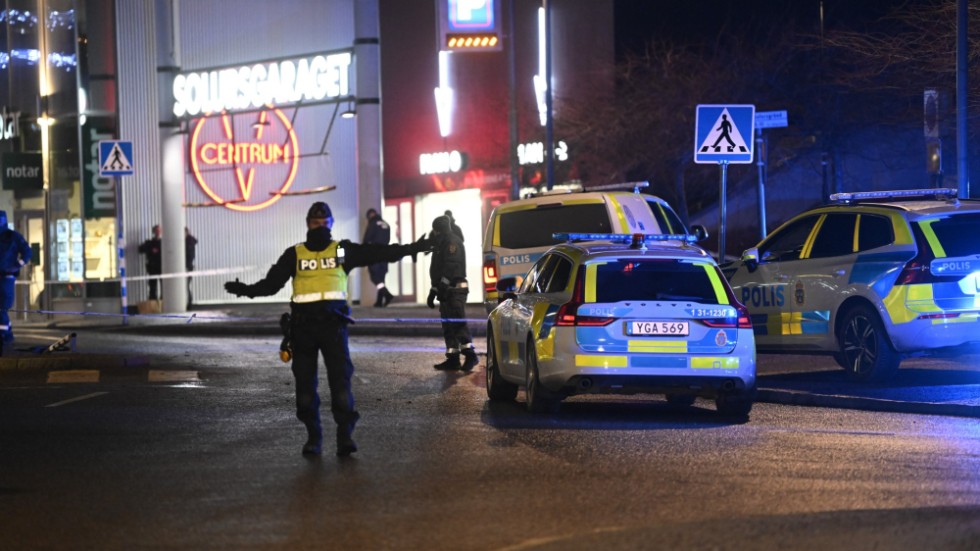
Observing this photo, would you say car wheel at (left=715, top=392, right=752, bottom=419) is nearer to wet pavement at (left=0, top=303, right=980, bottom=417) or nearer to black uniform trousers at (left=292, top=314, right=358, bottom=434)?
wet pavement at (left=0, top=303, right=980, bottom=417)

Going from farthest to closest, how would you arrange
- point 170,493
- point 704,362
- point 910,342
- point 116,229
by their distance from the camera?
1. point 116,229
2. point 910,342
3. point 704,362
4. point 170,493

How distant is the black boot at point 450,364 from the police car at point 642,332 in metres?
5.14

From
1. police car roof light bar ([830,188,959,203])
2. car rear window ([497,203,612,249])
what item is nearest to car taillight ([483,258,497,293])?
car rear window ([497,203,612,249])

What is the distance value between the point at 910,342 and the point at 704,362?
2932 mm

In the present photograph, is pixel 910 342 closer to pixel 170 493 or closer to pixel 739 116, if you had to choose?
pixel 739 116

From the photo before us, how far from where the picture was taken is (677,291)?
12.6 metres

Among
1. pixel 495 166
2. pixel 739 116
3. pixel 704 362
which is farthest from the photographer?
pixel 495 166

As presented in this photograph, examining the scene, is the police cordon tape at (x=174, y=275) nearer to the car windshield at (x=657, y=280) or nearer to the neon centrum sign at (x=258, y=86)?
the neon centrum sign at (x=258, y=86)

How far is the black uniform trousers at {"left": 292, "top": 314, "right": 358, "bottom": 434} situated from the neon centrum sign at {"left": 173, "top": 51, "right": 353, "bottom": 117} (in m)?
21.9

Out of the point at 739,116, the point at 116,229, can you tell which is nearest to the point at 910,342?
the point at 739,116

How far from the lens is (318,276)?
10.6 meters

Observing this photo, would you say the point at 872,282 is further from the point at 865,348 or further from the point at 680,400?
the point at 680,400

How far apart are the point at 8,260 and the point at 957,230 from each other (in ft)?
39.5

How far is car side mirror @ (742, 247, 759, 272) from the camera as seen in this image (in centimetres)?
1594
